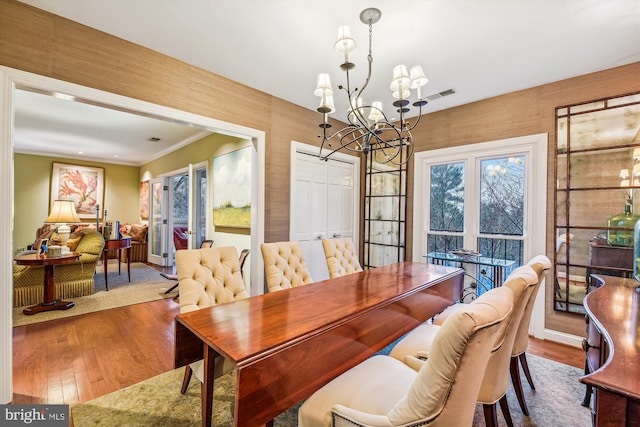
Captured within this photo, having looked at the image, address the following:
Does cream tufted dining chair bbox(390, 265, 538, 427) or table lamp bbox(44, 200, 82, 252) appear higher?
table lamp bbox(44, 200, 82, 252)

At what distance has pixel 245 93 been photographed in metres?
3.17

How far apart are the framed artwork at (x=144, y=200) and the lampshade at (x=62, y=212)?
3185mm

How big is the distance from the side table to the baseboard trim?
586 centimetres

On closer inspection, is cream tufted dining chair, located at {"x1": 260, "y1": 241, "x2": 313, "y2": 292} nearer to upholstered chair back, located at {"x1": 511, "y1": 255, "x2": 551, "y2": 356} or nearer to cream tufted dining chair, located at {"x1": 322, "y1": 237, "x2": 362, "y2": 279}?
cream tufted dining chair, located at {"x1": 322, "y1": 237, "x2": 362, "y2": 279}

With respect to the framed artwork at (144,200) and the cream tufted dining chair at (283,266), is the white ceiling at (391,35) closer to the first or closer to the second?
the cream tufted dining chair at (283,266)

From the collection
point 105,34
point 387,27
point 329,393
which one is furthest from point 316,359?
point 105,34

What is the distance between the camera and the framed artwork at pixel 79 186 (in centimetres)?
684

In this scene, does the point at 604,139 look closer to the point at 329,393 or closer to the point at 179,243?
the point at 329,393

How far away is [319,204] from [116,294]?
351 centimetres

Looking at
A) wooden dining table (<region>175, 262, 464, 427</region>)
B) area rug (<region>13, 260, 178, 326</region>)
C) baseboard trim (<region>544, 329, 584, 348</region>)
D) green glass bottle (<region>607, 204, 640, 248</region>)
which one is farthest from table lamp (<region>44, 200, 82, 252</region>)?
green glass bottle (<region>607, 204, 640, 248</region>)

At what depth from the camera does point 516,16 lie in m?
2.01

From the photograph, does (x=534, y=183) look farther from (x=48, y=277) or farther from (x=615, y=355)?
(x=48, y=277)

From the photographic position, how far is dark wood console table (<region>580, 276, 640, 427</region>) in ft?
2.35

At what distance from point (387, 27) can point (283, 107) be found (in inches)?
68.4
